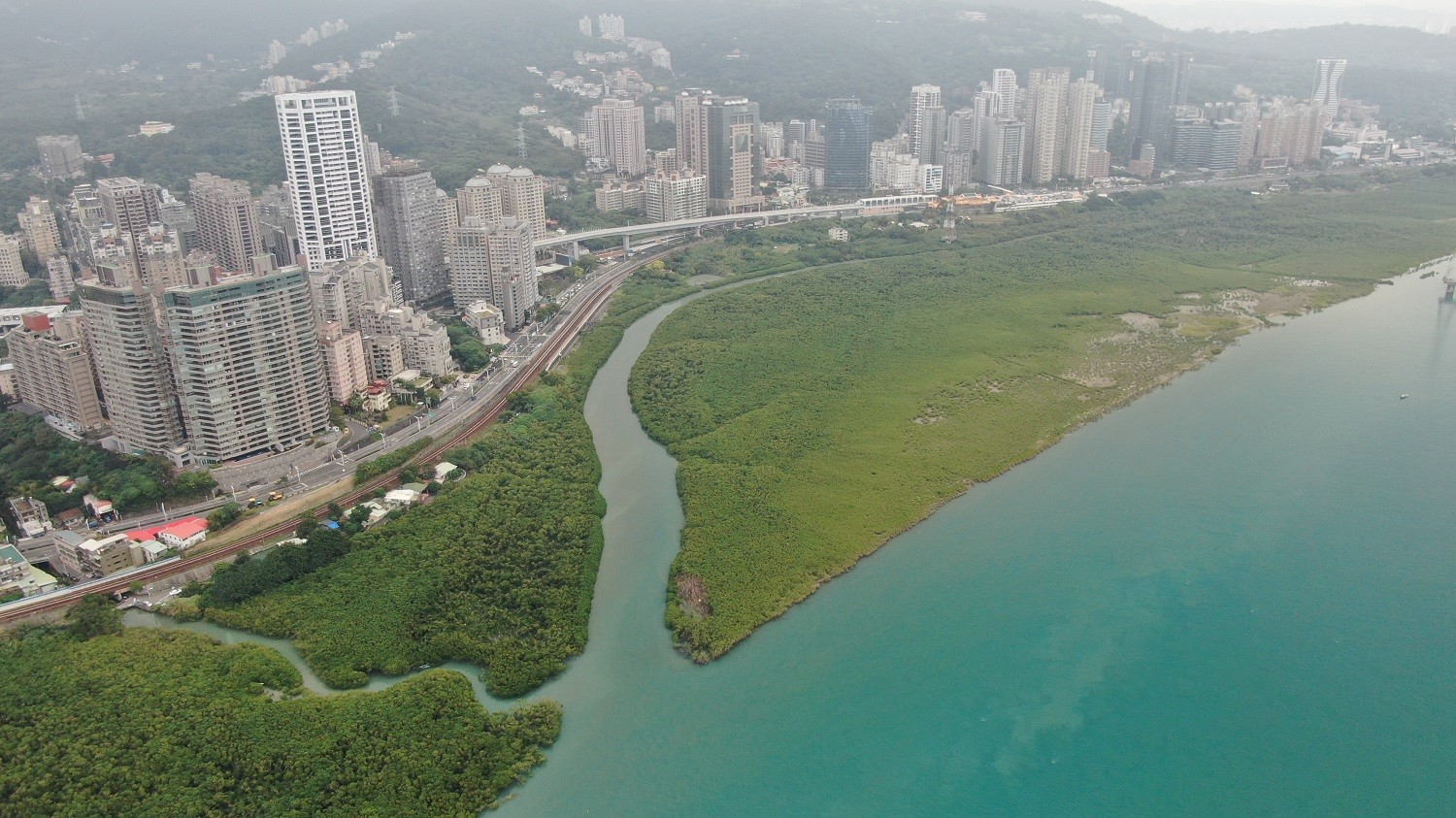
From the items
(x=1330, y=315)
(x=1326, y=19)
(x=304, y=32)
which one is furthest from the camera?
(x=1326, y=19)

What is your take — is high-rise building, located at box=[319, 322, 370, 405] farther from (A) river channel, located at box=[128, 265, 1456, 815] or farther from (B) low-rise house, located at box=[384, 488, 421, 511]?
(A) river channel, located at box=[128, 265, 1456, 815]

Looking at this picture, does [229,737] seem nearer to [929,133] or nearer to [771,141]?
[929,133]

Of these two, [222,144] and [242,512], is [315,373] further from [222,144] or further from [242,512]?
[222,144]

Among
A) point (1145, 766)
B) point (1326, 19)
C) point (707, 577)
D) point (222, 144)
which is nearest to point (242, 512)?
point (707, 577)

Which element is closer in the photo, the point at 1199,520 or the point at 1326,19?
the point at 1199,520

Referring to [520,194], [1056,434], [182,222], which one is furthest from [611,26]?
[1056,434]

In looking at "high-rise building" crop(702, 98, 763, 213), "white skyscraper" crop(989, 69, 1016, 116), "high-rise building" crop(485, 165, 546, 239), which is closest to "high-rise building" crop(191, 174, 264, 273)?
"high-rise building" crop(485, 165, 546, 239)
